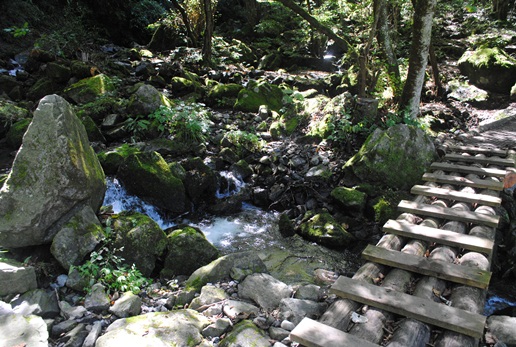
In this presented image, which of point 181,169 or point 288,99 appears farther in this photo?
point 288,99

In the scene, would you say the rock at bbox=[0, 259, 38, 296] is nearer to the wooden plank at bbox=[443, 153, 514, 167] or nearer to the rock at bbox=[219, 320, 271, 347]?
the rock at bbox=[219, 320, 271, 347]

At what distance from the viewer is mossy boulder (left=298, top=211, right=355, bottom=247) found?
570cm

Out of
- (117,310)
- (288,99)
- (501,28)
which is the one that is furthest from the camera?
(501,28)

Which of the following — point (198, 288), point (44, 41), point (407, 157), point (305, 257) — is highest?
point (44, 41)

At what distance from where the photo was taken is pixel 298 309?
3336 millimetres

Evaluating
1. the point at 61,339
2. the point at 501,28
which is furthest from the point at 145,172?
the point at 501,28

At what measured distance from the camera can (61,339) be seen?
9.57 ft

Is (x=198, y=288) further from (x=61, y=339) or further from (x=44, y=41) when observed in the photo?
(x=44, y=41)

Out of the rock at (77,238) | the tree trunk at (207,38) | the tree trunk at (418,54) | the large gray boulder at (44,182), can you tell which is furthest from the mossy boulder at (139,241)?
the tree trunk at (207,38)

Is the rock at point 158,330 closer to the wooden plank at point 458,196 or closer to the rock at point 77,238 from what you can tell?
the rock at point 77,238

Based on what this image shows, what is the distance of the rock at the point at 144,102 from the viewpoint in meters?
8.63

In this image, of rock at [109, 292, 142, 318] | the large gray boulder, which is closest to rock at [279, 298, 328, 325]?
rock at [109, 292, 142, 318]

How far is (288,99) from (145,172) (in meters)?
4.87

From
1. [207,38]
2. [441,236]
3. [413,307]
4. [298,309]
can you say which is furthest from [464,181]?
[207,38]
